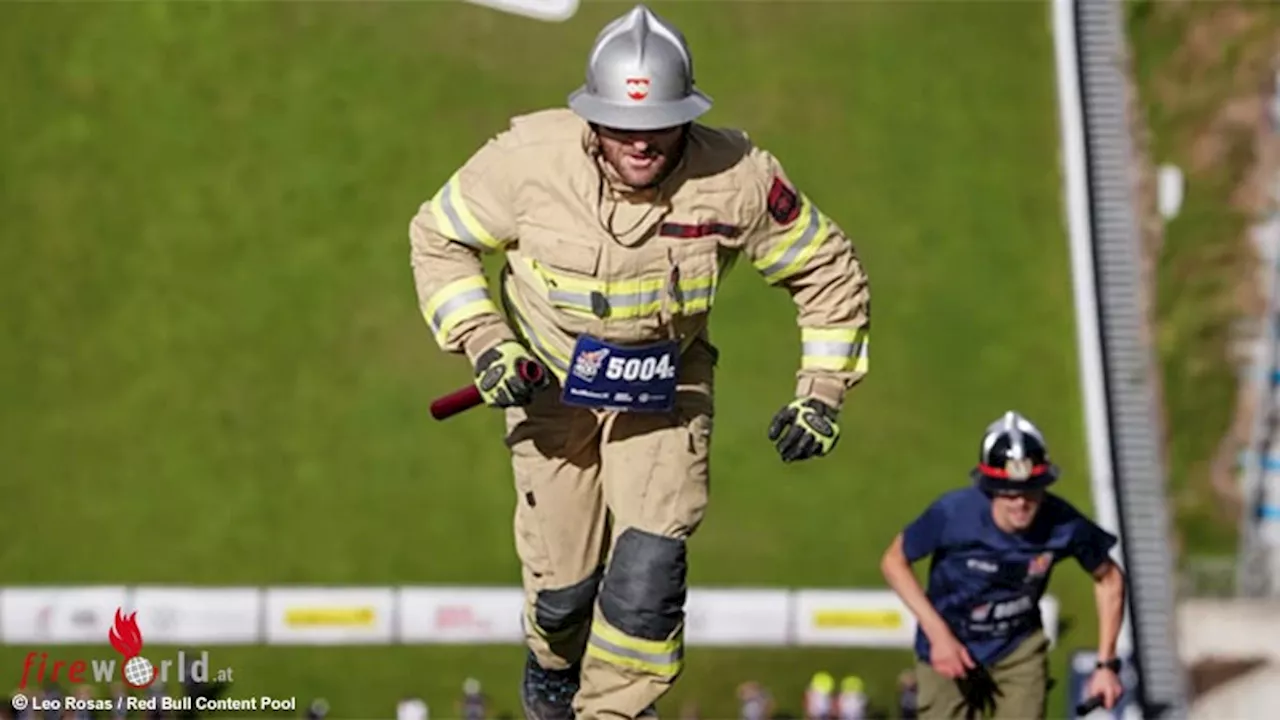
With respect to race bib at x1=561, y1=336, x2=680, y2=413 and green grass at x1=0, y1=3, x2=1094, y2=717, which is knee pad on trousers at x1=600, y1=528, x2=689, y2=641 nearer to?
race bib at x1=561, y1=336, x2=680, y2=413

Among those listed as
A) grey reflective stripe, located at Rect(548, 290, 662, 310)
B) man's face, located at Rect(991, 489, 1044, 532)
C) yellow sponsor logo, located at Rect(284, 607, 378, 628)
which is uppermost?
yellow sponsor logo, located at Rect(284, 607, 378, 628)

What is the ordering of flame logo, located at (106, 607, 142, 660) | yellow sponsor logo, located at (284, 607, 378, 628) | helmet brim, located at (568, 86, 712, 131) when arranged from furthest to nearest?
yellow sponsor logo, located at (284, 607, 378, 628) < flame logo, located at (106, 607, 142, 660) < helmet brim, located at (568, 86, 712, 131)

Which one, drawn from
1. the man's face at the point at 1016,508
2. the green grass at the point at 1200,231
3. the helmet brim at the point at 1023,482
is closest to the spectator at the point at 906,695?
the green grass at the point at 1200,231

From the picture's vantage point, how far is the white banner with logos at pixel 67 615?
21625 mm

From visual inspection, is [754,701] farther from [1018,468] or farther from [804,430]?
[804,430]

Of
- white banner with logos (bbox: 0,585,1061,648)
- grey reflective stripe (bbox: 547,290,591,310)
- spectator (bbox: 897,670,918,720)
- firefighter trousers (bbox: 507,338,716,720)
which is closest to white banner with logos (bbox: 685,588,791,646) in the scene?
white banner with logos (bbox: 0,585,1061,648)

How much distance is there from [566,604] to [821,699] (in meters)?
13.1

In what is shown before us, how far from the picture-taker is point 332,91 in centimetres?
2552

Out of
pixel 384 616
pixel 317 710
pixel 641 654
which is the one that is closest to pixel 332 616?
pixel 384 616

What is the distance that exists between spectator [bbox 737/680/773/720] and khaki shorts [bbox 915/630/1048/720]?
1064 cm

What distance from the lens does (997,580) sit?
405 inches

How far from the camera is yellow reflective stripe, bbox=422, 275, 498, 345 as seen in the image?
796cm

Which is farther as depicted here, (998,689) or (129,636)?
(129,636)

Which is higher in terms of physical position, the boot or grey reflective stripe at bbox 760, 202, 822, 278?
grey reflective stripe at bbox 760, 202, 822, 278
